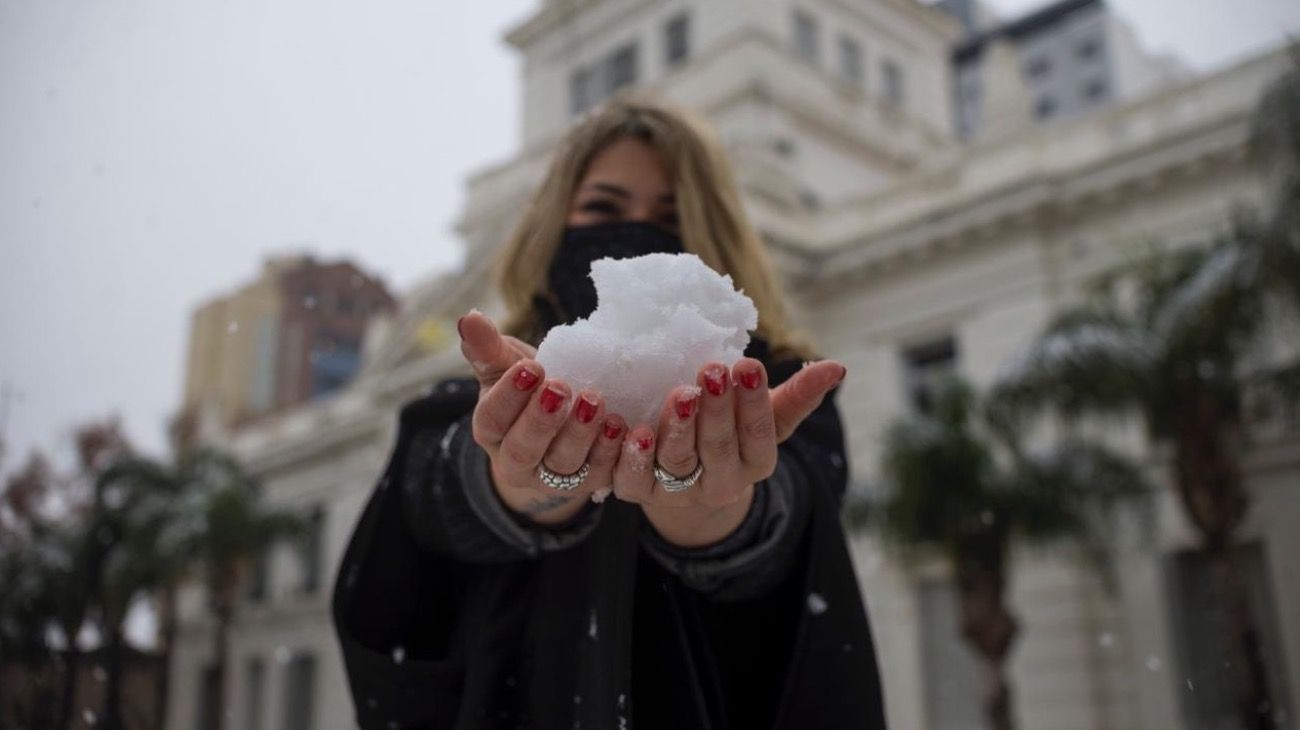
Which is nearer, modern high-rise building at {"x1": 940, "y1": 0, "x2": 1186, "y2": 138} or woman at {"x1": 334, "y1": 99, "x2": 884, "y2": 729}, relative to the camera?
woman at {"x1": 334, "y1": 99, "x2": 884, "y2": 729}

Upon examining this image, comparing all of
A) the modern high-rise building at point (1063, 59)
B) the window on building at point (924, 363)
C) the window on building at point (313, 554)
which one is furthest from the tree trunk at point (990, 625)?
the modern high-rise building at point (1063, 59)

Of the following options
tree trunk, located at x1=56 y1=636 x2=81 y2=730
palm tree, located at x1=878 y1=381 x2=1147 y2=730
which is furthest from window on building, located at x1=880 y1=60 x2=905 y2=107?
tree trunk, located at x1=56 y1=636 x2=81 y2=730

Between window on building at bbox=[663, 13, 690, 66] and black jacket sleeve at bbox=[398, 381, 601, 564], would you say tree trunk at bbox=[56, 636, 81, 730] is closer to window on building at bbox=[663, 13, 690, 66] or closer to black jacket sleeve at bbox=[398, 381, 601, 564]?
black jacket sleeve at bbox=[398, 381, 601, 564]

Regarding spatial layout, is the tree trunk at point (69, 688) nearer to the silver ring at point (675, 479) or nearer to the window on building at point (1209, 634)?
the silver ring at point (675, 479)

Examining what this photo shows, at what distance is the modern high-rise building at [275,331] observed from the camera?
5.36 m

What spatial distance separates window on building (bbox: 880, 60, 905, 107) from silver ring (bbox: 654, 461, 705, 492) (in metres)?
23.0

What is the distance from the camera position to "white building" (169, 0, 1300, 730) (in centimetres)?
1249

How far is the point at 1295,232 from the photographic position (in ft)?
26.2

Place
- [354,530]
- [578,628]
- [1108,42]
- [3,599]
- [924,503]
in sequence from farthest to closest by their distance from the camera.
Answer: [1108,42]
[924,503]
[3,599]
[354,530]
[578,628]

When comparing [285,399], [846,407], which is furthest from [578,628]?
[285,399]

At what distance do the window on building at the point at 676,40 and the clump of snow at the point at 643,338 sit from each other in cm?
1995

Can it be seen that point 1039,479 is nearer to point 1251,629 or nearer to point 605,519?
point 1251,629

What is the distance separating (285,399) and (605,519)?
63.8 feet

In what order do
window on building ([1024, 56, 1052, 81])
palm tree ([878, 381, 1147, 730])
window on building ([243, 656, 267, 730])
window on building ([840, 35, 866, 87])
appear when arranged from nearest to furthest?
palm tree ([878, 381, 1147, 730])
window on building ([243, 656, 267, 730])
window on building ([840, 35, 866, 87])
window on building ([1024, 56, 1052, 81])
